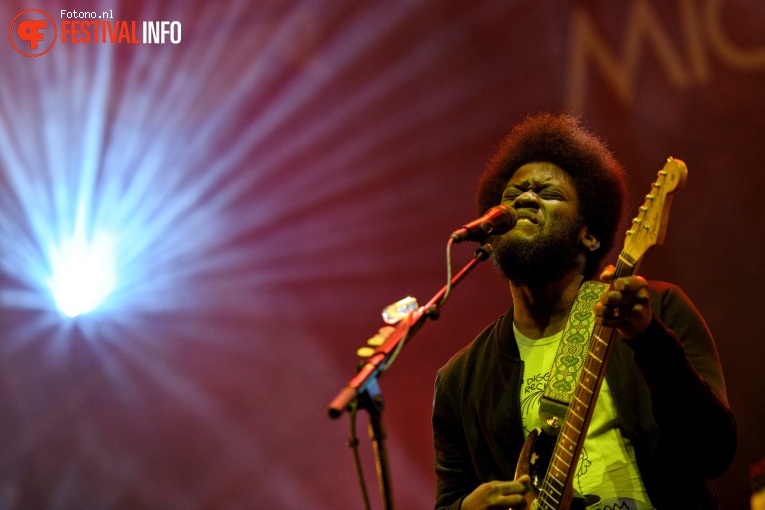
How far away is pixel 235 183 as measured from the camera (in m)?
6.20

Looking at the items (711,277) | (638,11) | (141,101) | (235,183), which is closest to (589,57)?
(638,11)

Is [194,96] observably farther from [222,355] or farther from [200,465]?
[200,465]

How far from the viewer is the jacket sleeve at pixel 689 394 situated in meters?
2.11

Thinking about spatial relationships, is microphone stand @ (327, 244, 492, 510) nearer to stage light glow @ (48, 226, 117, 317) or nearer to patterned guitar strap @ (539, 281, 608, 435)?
patterned guitar strap @ (539, 281, 608, 435)

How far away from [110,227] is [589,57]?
4121 millimetres

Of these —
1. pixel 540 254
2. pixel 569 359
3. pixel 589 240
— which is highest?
pixel 589 240

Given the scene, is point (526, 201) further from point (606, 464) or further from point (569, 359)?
point (606, 464)

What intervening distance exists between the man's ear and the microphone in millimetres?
714

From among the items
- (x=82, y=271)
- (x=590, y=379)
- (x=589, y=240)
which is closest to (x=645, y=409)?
(x=590, y=379)

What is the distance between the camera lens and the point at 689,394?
2.16 meters

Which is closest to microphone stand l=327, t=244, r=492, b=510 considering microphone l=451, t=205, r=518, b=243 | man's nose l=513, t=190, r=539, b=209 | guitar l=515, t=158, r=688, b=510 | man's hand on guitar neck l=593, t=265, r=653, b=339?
microphone l=451, t=205, r=518, b=243

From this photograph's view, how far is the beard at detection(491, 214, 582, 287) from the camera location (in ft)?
9.70

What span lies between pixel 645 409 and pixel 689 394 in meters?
0.41

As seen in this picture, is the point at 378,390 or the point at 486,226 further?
the point at 486,226
